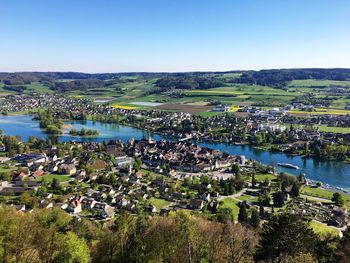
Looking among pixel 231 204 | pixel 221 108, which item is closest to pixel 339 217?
pixel 231 204

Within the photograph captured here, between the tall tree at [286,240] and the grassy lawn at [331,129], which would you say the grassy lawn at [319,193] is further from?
the grassy lawn at [331,129]

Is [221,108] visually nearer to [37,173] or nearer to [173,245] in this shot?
[37,173]

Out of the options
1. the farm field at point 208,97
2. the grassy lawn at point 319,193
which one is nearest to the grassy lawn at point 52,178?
the grassy lawn at point 319,193

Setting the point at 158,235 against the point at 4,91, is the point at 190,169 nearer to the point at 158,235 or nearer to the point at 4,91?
the point at 158,235

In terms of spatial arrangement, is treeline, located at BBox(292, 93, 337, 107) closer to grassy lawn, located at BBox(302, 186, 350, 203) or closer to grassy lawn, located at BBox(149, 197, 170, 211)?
grassy lawn, located at BBox(302, 186, 350, 203)

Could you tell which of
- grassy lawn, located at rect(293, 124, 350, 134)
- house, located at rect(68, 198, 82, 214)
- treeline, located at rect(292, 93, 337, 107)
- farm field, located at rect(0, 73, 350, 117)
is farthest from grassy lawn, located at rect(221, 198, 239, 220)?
treeline, located at rect(292, 93, 337, 107)

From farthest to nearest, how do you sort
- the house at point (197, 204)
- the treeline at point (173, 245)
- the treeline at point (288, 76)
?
the treeline at point (288, 76) < the house at point (197, 204) < the treeline at point (173, 245)
